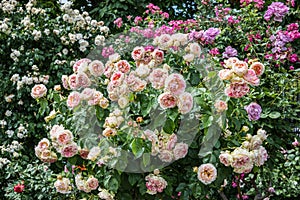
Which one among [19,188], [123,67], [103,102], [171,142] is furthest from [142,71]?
[19,188]

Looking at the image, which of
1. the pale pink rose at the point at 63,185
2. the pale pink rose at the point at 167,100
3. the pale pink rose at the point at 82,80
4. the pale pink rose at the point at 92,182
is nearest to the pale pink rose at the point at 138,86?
the pale pink rose at the point at 167,100

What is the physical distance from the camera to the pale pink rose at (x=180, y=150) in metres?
1.99

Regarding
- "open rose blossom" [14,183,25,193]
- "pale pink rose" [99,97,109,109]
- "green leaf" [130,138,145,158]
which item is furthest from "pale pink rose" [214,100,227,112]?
"open rose blossom" [14,183,25,193]

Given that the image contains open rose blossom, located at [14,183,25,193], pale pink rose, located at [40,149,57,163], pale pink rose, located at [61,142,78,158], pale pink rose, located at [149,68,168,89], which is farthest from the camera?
open rose blossom, located at [14,183,25,193]

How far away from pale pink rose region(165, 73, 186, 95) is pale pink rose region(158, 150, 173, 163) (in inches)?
11.0

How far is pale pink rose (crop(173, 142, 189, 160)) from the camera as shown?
1.99 meters

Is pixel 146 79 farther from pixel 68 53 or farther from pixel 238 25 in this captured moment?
pixel 68 53

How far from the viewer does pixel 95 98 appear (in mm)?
2031

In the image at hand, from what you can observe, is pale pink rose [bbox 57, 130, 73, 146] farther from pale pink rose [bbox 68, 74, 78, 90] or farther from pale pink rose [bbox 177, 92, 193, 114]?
pale pink rose [bbox 177, 92, 193, 114]

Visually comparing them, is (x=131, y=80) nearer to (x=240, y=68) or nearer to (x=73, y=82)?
(x=73, y=82)

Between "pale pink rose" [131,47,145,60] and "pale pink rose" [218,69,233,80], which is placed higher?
"pale pink rose" [131,47,145,60]

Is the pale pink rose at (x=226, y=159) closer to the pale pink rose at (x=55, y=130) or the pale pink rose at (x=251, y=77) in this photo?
the pale pink rose at (x=251, y=77)

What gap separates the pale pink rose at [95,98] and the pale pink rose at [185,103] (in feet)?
1.17

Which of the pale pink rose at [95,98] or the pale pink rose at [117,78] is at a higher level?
the pale pink rose at [117,78]
